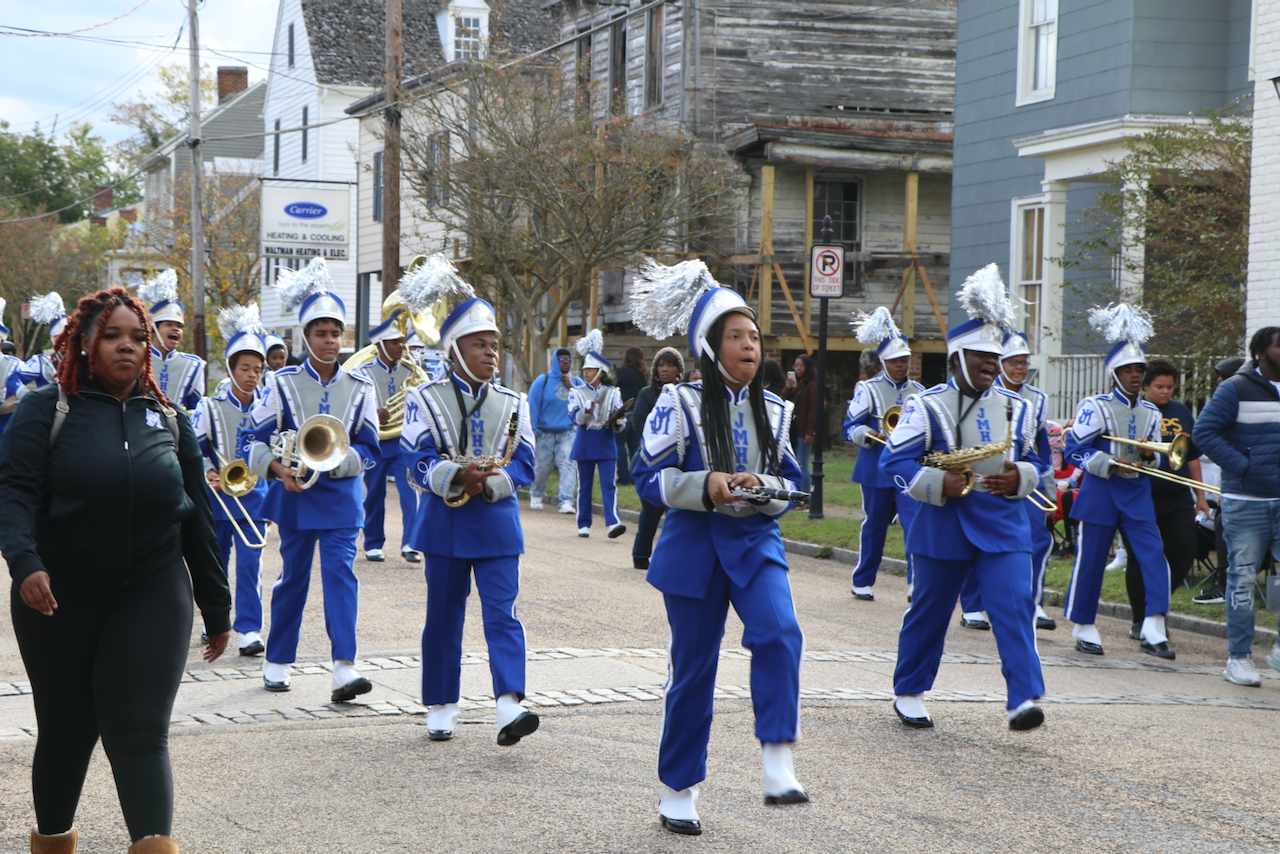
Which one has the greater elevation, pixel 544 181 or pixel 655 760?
pixel 544 181

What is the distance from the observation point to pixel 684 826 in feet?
16.3

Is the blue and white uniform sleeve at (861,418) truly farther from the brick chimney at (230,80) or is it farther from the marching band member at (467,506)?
the brick chimney at (230,80)

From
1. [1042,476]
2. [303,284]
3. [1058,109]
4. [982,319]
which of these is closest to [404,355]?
[303,284]

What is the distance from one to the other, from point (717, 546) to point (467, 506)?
1702 millimetres

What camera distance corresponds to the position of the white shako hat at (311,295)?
25.6 ft

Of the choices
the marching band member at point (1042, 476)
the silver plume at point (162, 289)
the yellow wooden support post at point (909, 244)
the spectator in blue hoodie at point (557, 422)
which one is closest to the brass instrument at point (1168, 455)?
the marching band member at point (1042, 476)

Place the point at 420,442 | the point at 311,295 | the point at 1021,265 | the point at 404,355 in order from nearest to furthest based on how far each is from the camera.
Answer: the point at 420,442 < the point at 311,295 < the point at 404,355 < the point at 1021,265

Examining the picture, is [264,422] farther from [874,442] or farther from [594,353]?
[594,353]

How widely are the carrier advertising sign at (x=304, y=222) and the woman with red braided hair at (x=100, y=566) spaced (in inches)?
922

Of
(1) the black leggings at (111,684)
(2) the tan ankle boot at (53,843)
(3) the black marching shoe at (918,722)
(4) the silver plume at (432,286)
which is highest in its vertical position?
(4) the silver plume at (432,286)

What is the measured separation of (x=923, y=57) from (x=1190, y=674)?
2213 cm

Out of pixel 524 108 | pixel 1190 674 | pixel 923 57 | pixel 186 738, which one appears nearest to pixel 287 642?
pixel 186 738

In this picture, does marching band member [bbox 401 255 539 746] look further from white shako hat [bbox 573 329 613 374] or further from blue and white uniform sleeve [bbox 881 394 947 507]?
white shako hat [bbox 573 329 613 374]

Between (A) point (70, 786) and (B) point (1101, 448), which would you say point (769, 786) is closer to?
(A) point (70, 786)
